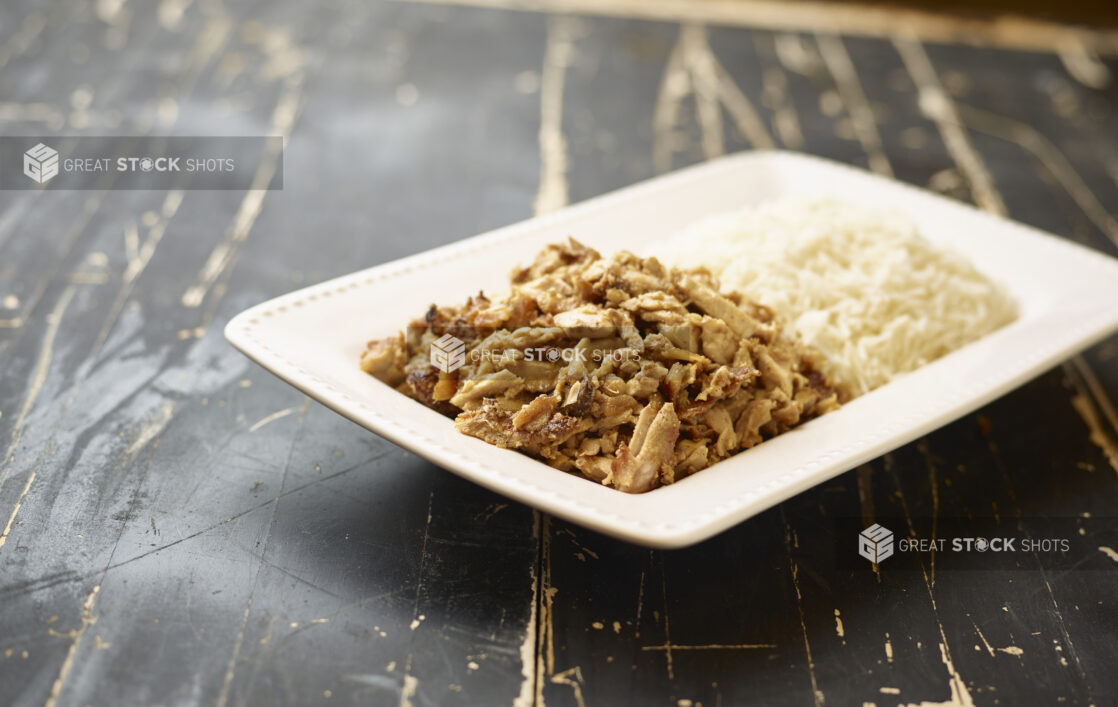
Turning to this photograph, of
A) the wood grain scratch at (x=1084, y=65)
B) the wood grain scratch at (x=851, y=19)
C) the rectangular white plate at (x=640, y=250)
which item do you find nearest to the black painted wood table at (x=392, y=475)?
the rectangular white plate at (x=640, y=250)

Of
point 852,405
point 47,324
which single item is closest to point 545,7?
point 47,324

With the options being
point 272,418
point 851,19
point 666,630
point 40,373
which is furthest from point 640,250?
point 851,19

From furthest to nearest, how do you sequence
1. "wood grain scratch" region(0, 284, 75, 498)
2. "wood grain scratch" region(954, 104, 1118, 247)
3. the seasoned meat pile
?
"wood grain scratch" region(954, 104, 1118, 247), "wood grain scratch" region(0, 284, 75, 498), the seasoned meat pile

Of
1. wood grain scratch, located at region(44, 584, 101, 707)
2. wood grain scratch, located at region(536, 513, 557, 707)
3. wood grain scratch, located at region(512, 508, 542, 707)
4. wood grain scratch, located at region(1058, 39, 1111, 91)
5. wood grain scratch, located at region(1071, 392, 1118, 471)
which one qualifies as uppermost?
wood grain scratch, located at region(1058, 39, 1111, 91)

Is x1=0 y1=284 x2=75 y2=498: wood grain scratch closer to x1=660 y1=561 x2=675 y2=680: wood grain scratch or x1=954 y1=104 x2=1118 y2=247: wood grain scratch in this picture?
x1=660 y1=561 x2=675 y2=680: wood grain scratch

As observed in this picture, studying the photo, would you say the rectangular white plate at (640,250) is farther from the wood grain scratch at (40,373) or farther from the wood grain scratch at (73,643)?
the wood grain scratch at (40,373)

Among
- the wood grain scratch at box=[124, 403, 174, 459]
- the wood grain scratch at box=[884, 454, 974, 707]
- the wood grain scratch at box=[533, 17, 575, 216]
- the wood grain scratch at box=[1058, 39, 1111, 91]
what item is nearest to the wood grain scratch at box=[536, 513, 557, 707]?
the wood grain scratch at box=[884, 454, 974, 707]

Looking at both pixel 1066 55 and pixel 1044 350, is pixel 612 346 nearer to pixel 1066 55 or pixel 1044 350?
pixel 1044 350
